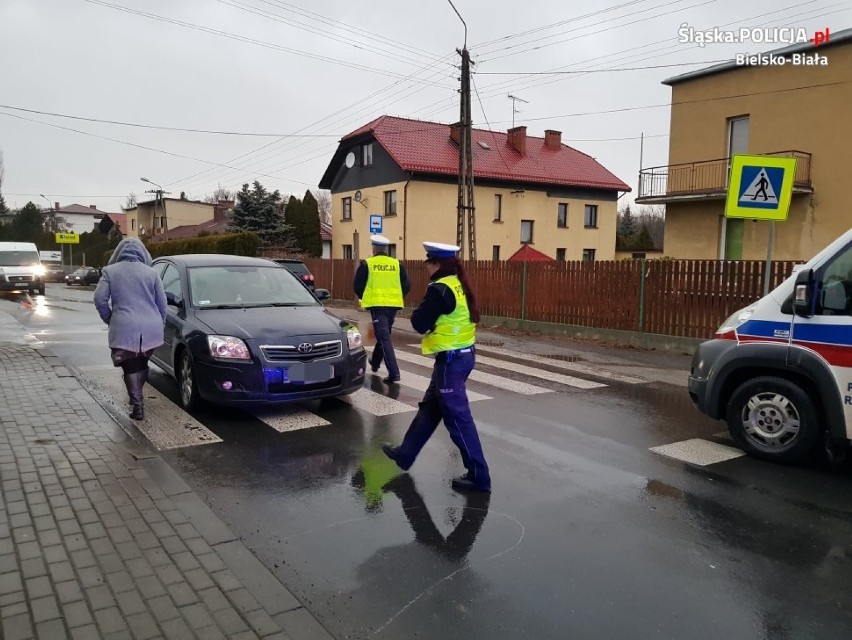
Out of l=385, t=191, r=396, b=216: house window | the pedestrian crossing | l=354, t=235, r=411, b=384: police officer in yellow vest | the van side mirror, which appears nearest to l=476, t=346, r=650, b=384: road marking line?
the pedestrian crossing

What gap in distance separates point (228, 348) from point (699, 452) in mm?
4506

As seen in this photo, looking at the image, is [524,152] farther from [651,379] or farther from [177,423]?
[177,423]

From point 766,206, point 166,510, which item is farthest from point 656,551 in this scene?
point 766,206

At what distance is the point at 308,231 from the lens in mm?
45969

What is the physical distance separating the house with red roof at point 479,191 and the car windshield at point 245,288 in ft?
79.7

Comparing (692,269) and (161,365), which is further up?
(692,269)

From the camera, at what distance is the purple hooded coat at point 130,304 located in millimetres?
6227

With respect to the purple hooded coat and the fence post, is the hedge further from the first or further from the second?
the purple hooded coat

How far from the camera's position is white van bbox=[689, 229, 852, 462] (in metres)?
5.00

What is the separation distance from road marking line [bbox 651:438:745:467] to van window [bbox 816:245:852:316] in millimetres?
1444

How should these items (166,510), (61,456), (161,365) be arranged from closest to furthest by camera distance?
1. (166,510)
2. (61,456)
3. (161,365)

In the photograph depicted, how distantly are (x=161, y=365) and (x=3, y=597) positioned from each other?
4.91 meters

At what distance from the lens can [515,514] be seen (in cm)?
430

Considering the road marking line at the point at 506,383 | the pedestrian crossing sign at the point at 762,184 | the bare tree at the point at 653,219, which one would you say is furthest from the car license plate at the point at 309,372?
the bare tree at the point at 653,219
